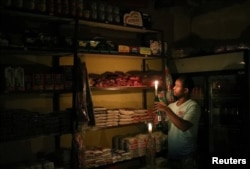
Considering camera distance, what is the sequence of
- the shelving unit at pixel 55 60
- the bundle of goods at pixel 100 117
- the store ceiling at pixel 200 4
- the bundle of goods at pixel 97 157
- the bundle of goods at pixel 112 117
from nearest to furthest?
the shelving unit at pixel 55 60
the bundle of goods at pixel 97 157
the bundle of goods at pixel 100 117
the bundle of goods at pixel 112 117
the store ceiling at pixel 200 4

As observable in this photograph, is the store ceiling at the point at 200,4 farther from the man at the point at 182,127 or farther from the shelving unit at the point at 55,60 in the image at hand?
the man at the point at 182,127

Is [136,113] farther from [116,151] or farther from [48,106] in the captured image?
[48,106]

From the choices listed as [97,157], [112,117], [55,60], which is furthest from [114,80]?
[97,157]

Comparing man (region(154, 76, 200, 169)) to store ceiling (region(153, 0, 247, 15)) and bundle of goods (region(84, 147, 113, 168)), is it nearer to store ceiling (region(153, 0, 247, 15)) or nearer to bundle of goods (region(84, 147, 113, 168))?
bundle of goods (region(84, 147, 113, 168))

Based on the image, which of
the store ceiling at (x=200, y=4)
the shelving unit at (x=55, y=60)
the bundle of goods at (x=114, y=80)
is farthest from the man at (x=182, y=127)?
the store ceiling at (x=200, y=4)

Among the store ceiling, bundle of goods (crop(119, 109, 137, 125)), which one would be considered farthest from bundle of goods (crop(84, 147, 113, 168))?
the store ceiling

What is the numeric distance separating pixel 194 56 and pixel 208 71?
376mm

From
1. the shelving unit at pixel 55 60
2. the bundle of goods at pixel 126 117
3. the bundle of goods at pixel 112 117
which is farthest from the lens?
the bundle of goods at pixel 126 117

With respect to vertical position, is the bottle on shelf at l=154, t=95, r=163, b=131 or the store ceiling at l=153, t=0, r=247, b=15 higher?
the store ceiling at l=153, t=0, r=247, b=15

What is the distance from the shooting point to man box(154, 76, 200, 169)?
149 inches

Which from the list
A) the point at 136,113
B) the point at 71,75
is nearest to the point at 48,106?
the point at 71,75

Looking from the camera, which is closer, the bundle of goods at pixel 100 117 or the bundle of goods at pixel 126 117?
the bundle of goods at pixel 100 117

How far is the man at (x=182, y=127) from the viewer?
3775 mm

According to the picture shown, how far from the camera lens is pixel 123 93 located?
4422 mm
